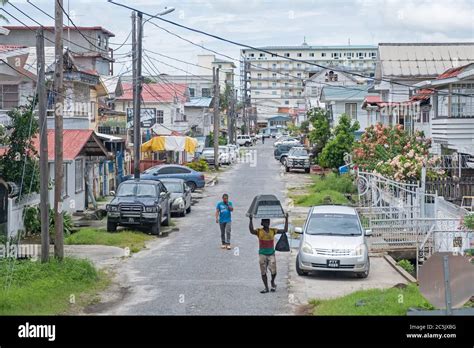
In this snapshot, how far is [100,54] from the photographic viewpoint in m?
52.0

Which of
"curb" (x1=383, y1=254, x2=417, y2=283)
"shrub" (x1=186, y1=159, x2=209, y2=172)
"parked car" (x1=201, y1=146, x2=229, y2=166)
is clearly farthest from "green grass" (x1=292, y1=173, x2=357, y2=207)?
"parked car" (x1=201, y1=146, x2=229, y2=166)

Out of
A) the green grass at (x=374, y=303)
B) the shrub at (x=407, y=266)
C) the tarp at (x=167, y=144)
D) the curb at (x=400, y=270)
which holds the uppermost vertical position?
the tarp at (x=167, y=144)

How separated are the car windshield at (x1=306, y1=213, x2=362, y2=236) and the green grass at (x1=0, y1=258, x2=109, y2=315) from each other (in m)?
5.39

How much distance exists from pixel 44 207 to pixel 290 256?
7.52m

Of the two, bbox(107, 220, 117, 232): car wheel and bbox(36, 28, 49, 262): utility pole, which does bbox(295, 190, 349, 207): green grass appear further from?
bbox(36, 28, 49, 262): utility pole

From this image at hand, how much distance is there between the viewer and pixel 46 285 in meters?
17.0

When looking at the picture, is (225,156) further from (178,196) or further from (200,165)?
(178,196)

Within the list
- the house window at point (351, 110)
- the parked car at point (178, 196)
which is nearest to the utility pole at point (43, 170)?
the parked car at point (178, 196)

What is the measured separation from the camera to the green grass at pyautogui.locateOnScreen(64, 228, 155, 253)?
2502 cm

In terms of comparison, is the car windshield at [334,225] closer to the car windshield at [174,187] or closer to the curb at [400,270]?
the curb at [400,270]

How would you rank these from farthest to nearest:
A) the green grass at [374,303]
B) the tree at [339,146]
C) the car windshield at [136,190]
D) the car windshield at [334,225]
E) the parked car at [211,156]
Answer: the parked car at [211,156], the tree at [339,146], the car windshield at [136,190], the car windshield at [334,225], the green grass at [374,303]

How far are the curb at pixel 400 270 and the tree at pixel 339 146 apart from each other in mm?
24830

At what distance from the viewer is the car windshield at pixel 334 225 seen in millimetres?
20797

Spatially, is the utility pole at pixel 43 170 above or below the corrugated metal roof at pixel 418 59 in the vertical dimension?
below
